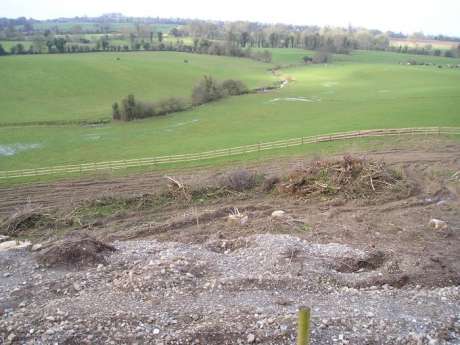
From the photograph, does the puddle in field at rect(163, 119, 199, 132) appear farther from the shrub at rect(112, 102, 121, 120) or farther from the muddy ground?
the muddy ground

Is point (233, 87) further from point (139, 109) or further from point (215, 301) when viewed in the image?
point (215, 301)

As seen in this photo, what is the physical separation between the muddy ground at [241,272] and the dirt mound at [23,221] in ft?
0.29

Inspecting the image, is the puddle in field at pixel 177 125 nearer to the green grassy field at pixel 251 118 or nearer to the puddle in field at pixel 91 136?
the green grassy field at pixel 251 118

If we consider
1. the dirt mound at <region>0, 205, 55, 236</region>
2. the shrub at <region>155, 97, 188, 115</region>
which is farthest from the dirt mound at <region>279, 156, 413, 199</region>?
the shrub at <region>155, 97, 188, 115</region>

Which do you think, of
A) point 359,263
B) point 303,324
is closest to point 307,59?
point 359,263

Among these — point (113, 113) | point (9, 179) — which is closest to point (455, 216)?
point (9, 179)

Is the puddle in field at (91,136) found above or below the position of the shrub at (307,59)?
below

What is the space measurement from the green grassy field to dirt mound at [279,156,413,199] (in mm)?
16452

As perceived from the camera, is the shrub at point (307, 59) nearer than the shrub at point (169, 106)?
No

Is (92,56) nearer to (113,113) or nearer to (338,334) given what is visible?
(113,113)

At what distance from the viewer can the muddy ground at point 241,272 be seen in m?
11.8

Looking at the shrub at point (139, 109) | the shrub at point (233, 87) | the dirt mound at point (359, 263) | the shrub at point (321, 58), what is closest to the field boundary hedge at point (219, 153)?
the dirt mound at point (359, 263)

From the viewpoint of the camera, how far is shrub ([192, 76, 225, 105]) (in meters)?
75.2

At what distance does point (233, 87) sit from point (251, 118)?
23.6 m
